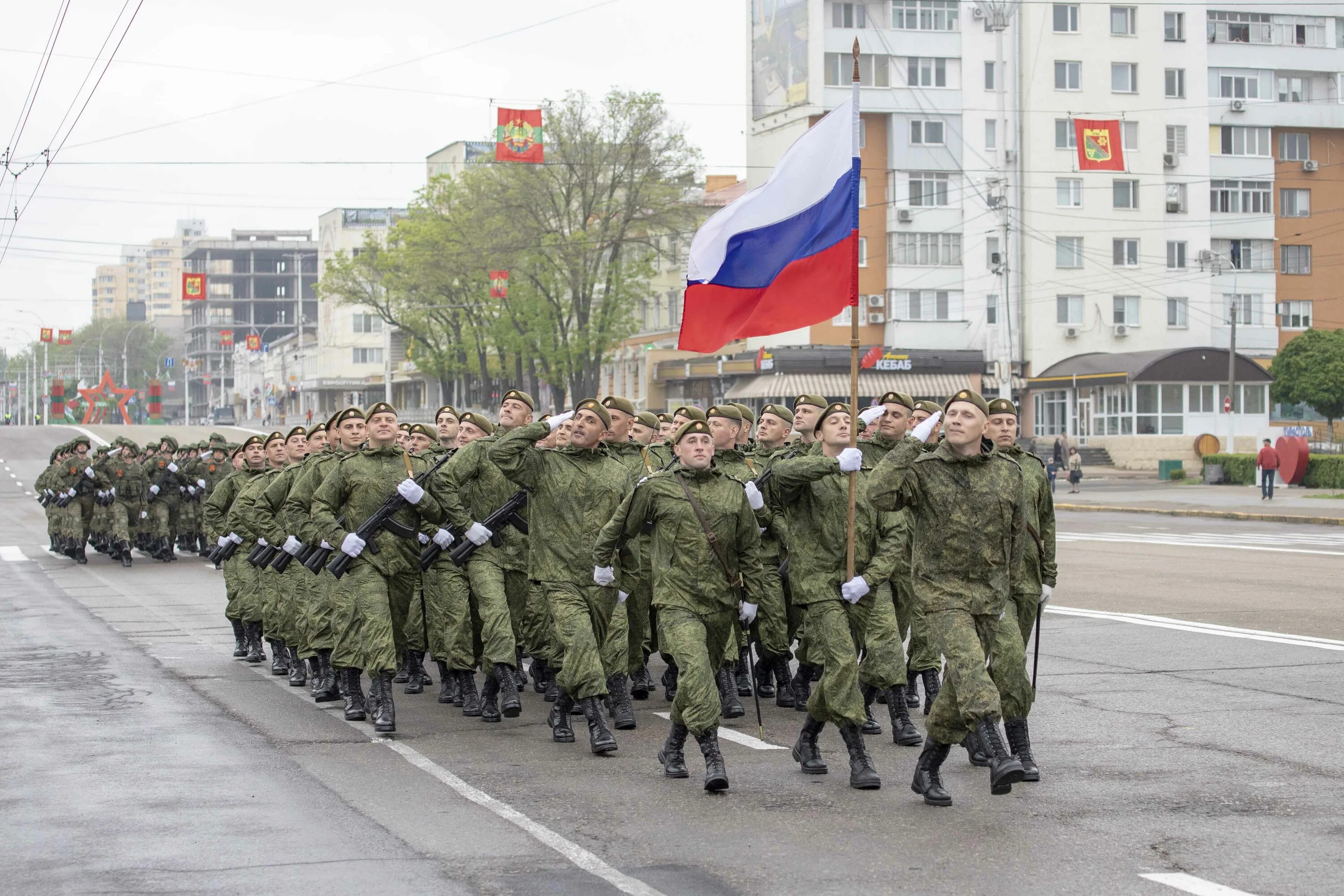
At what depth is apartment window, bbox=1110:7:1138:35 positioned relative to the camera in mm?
67375

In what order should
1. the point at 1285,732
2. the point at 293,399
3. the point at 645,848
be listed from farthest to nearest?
the point at 293,399 < the point at 1285,732 < the point at 645,848

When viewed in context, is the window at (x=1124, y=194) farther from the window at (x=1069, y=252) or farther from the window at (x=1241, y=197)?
the window at (x=1241, y=197)

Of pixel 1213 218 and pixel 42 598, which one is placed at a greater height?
pixel 1213 218

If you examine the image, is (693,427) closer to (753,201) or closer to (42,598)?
(753,201)

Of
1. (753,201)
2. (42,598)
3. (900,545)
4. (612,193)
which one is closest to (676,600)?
(900,545)

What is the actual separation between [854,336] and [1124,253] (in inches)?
2493

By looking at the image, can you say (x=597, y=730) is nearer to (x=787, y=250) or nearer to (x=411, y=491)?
(x=411, y=491)

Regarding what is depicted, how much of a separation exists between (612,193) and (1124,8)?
935 inches

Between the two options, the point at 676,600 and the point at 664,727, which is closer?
the point at 676,600

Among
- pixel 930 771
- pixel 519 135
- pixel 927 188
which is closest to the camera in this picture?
pixel 930 771

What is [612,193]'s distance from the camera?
59.9m

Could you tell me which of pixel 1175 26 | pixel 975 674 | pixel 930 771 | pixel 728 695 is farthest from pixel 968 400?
pixel 1175 26

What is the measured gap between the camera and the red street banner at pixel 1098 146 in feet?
193

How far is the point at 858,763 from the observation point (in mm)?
7918
